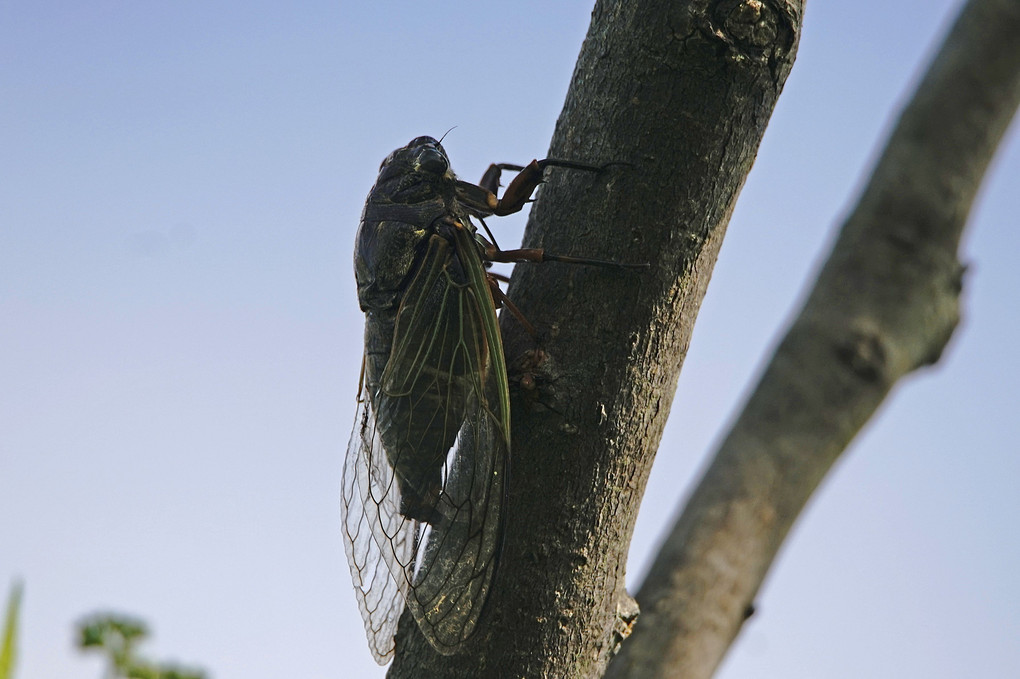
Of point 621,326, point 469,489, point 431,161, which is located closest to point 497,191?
point 431,161

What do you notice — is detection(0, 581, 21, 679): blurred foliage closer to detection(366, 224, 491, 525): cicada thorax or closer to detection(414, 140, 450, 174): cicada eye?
detection(366, 224, 491, 525): cicada thorax

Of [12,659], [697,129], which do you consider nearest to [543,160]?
[697,129]

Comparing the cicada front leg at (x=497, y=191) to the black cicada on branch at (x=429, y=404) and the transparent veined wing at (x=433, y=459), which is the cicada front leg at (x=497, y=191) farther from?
the transparent veined wing at (x=433, y=459)

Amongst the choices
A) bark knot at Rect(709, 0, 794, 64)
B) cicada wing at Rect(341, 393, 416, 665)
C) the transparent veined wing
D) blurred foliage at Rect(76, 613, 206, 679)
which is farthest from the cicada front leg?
blurred foliage at Rect(76, 613, 206, 679)

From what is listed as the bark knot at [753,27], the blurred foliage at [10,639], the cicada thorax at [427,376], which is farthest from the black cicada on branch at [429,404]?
the blurred foliage at [10,639]

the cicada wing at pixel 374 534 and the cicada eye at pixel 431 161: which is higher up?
the cicada eye at pixel 431 161

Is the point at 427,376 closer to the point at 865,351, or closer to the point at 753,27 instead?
the point at 753,27
